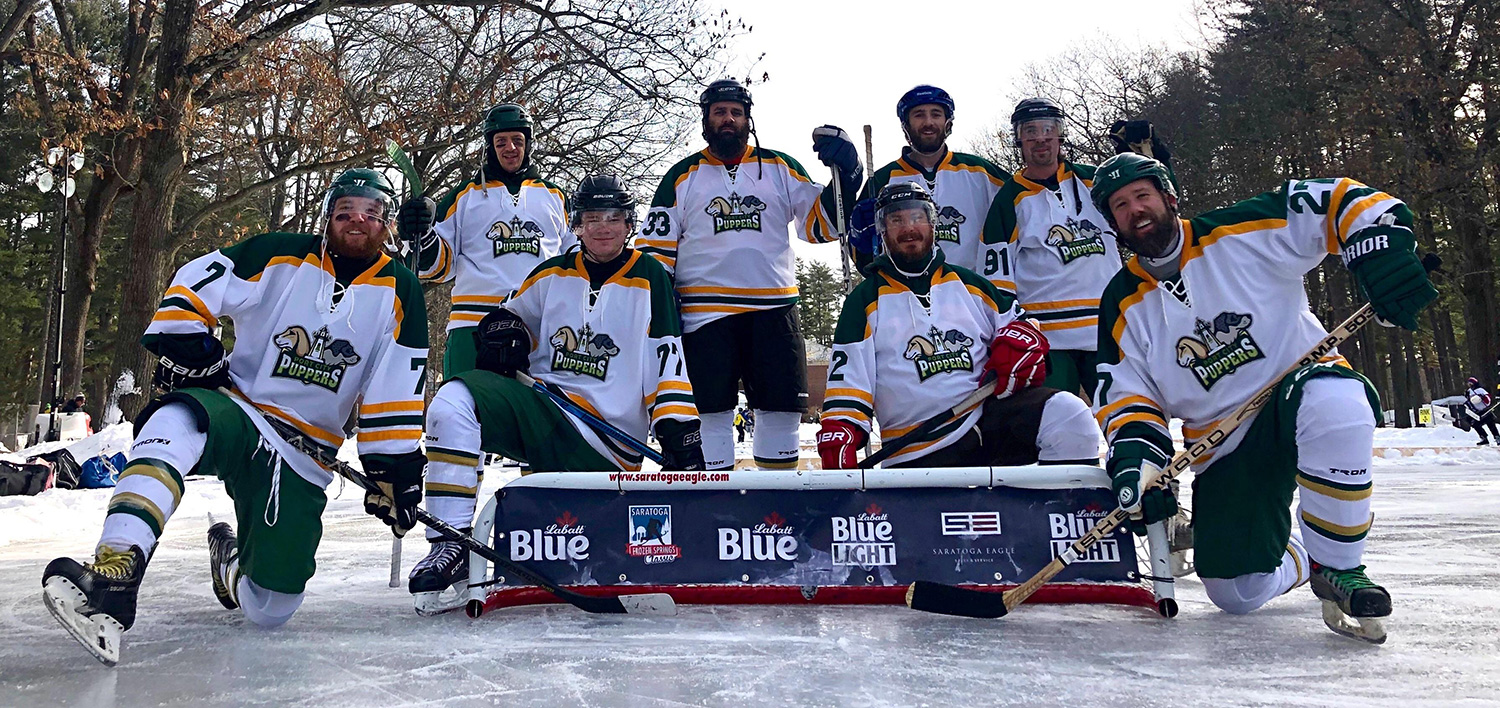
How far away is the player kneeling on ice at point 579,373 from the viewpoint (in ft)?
11.4

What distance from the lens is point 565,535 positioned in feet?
10.6

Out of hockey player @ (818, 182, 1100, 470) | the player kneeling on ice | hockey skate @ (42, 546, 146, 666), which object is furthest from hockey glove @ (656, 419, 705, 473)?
hockey skate @ (42, 546, 146, 666)

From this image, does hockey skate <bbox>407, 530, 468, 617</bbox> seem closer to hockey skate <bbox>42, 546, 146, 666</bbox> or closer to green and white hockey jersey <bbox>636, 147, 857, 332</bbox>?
hockey skate <bbox>42, 546, 146, 666</bbox>

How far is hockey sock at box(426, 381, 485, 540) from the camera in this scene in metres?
3.41

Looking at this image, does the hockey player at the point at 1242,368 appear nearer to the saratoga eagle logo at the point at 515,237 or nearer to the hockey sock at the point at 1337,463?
the hockey sock at the point at 1337,463

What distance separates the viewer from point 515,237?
4.96m

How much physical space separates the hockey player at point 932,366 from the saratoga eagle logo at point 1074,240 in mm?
814

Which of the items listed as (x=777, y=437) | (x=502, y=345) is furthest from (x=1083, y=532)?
(x=502, y=345)

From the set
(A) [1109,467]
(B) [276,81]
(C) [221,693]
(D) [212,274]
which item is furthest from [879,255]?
(B) [276,81]

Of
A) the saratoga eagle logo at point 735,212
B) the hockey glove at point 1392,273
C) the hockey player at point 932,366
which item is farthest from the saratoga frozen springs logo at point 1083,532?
the saratoga eagle logo at point 735,212

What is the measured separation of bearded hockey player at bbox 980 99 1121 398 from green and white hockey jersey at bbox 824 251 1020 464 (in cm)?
68

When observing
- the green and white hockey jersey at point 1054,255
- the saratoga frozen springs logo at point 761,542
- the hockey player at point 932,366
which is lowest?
the saratoga frozen springs logo at point 761,542

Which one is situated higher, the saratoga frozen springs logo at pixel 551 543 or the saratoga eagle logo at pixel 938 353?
the saratoga eagle logo at pixel 938 353

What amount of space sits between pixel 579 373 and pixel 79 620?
1.80 meters
